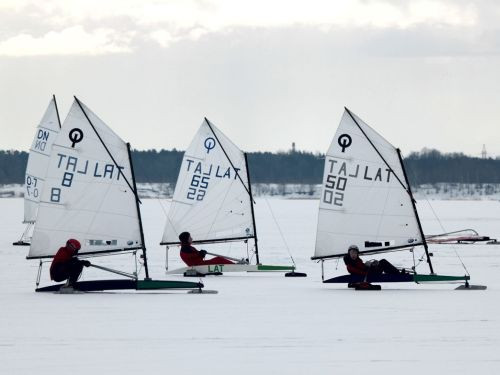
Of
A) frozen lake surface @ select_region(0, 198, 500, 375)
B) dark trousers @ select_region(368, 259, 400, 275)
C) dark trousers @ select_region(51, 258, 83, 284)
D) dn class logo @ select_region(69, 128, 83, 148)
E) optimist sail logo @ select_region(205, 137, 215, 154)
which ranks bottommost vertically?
frozen lake surface @ select_region(0, 198, 500, 375)

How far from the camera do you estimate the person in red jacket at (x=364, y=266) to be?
1194 inches

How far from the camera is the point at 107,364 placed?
17.5 meters

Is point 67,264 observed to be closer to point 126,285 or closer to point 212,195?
point 126,285

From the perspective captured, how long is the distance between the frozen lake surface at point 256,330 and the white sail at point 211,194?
7.50 m

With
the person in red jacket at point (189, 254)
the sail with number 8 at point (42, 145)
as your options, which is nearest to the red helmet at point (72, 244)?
the person in red jacket at point (189, 254)

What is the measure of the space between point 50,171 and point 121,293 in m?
3.88

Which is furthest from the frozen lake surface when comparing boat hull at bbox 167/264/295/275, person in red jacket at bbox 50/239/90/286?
boat hull at bbox 167/264/295/275

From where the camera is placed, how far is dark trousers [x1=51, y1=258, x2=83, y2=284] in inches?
1130

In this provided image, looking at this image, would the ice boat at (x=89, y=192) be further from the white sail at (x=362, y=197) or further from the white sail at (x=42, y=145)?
the white sail at (x=42, y=145)

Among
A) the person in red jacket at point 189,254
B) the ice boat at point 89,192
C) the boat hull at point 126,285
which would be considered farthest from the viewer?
the person in red jacket at point 189,254

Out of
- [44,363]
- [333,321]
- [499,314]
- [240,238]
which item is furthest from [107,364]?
[240,238]

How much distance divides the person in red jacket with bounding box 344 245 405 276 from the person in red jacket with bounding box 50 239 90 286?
20.2 ft

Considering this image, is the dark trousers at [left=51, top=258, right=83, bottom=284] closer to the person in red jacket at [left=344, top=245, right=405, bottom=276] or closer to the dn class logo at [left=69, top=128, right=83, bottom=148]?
the dn class logo at [left=69, top=128, right=83, bottom=148]

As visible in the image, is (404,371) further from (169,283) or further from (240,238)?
(240,238)
